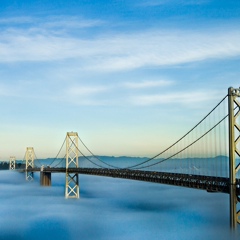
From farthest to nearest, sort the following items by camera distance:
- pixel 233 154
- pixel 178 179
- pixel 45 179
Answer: pixel 45 179, pixel 178 179, pixel 233 154

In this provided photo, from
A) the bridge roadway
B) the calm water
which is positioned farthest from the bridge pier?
the calm water

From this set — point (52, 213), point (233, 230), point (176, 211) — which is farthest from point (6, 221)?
point (233, 230)

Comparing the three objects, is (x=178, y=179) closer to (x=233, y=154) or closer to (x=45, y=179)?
(x=233, y=154)

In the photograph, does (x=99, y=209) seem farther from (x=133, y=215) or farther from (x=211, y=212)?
(x=211, y=212)

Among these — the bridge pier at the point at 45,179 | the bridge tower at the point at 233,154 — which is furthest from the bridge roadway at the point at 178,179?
the bridge pier at the point at 45,179

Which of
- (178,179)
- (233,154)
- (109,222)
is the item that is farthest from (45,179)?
(233,154)

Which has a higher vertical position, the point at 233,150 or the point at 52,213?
the point at 233,150

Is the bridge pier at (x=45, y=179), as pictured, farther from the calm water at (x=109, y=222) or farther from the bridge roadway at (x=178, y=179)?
Result: the calm water at (x=109, y=222)

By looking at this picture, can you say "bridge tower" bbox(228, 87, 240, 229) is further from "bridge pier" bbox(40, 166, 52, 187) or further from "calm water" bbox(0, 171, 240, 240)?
"bridge pier" bbox(40, 166, 52, 187)

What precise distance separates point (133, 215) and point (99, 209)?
9442mm

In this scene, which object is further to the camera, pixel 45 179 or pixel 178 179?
pixel 45 179

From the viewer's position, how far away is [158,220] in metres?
55.2

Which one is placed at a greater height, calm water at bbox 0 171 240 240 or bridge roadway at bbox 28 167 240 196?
bridge roadway at bbox 28 167 240 196

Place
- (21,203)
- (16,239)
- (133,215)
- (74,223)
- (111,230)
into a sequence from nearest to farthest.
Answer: (16,239)
(111,230)
(74,223)
(133,215)
(21,203)
